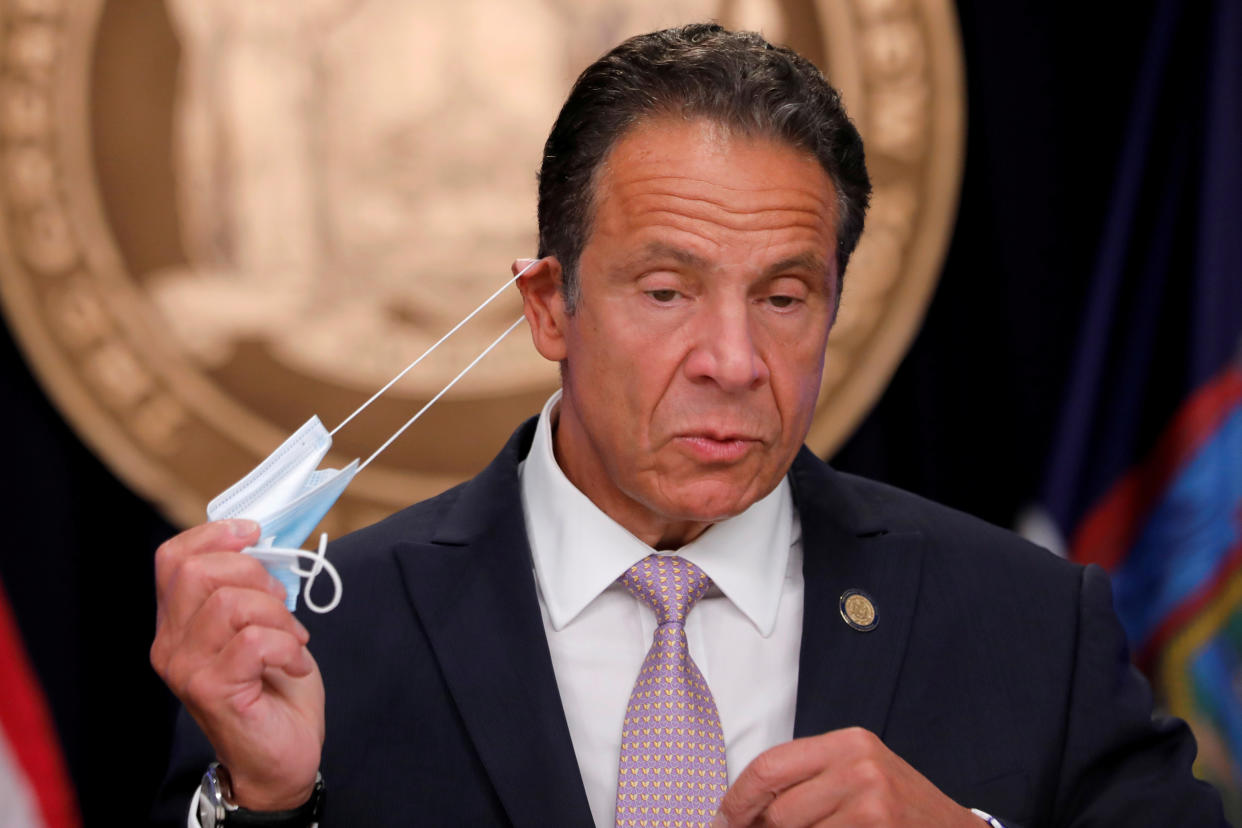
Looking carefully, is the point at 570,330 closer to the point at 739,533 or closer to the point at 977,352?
the point at 739,533

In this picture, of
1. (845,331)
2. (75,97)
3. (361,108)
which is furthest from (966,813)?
(75,97)

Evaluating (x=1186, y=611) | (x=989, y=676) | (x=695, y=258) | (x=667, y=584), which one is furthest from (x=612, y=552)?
(x=1186, y=611)

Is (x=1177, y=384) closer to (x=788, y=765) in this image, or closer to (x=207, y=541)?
(x=788, y=765)

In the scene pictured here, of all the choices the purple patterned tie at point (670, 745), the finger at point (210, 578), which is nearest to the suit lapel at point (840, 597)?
the purple patterned tie at point (670, 745)

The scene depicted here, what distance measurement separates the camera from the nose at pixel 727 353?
1.61 metres

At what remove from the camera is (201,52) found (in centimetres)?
290

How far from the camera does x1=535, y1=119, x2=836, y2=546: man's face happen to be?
65.2 inches

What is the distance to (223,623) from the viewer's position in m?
1.36

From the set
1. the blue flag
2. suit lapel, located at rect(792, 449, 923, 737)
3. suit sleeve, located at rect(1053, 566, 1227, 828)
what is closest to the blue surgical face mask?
suit lapel, located at rect(792, 449, 923, 737)

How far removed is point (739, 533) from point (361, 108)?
162cm

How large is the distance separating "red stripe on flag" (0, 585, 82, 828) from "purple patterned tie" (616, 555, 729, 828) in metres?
1.69

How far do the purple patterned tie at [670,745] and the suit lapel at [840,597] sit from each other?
123mm

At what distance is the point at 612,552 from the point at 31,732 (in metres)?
1.69

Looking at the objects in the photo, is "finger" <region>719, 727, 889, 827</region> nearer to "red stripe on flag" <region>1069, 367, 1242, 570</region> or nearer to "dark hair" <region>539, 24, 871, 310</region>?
"dark hair" <region>539, 24, 871, 310</region>
